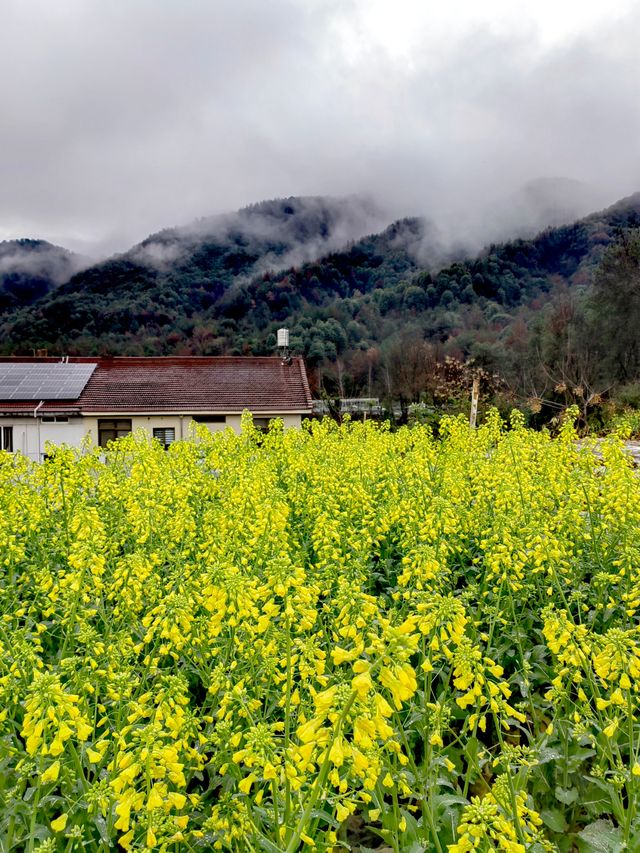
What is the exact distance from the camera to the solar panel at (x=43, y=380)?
25891 millimetres

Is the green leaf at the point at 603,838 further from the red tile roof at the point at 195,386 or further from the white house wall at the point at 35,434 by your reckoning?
the red tile roof at the point at 195,386

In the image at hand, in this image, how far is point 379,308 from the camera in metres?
68.8

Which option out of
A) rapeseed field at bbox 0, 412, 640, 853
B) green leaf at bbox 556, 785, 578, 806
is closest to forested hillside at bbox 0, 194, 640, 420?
rapeseed field at bbox 0, 412, 640, 853

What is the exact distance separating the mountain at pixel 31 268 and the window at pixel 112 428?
244 feet

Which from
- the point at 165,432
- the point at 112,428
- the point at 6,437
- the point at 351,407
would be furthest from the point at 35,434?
the point at 351,407

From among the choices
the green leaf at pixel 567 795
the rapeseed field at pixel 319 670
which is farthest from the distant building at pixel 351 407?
the green leaf at pixel 567 795

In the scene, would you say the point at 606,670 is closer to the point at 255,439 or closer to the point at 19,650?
the point at 19,650

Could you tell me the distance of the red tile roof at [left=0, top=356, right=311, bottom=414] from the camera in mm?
28016

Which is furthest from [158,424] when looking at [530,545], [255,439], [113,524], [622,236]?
[622,236]

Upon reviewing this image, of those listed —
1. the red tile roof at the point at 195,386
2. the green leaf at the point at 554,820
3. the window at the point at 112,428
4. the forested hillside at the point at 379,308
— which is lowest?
the green leaf at the point at 554,820

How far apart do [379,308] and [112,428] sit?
156 ft

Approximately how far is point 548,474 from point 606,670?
4427 mm

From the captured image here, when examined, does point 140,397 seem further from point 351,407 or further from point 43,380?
point 351,407

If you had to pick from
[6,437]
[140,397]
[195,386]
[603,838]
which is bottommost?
[603,838]
